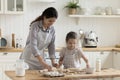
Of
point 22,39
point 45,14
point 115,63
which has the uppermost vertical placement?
point 45,14

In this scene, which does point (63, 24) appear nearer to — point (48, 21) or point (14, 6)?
point (14, 6)

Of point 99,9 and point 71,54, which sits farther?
point 99,9

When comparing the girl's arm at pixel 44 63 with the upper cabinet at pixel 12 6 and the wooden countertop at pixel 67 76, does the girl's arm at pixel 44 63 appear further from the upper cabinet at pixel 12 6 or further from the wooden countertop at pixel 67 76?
the upper cabinet at pixel 12 6

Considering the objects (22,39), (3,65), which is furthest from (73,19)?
(3,65)

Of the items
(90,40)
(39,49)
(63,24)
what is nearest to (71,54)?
(39,49)

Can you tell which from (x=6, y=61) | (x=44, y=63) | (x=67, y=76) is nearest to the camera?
(x=67, y=76)

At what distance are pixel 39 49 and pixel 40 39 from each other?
5.0 inches

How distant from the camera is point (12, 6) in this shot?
18.1ft

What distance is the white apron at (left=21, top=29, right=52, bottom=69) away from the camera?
12.1 ft

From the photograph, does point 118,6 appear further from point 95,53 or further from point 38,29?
point 38,29

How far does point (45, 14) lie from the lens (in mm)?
3570

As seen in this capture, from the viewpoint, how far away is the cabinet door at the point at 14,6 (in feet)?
18.0

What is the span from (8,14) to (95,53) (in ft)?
5.70

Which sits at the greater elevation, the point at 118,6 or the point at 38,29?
the point at 118,6
